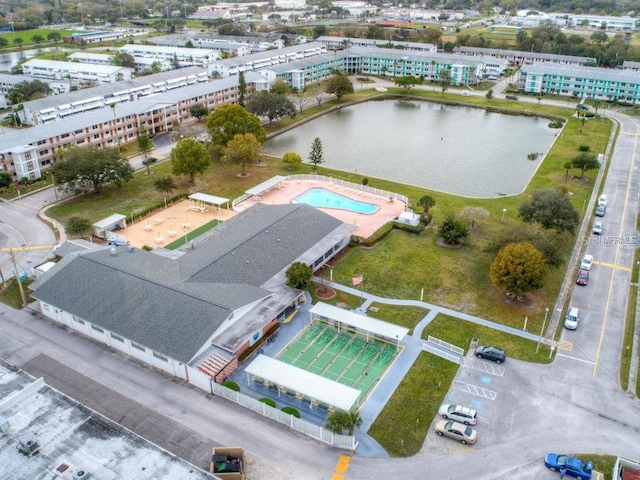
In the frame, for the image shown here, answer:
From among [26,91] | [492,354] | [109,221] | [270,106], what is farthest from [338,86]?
[492,354]

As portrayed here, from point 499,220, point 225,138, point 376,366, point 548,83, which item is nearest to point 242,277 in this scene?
point 376,366

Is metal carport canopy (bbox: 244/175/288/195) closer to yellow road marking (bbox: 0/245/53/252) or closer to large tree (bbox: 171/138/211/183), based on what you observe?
large tree (bbox: 171/138/211/183)

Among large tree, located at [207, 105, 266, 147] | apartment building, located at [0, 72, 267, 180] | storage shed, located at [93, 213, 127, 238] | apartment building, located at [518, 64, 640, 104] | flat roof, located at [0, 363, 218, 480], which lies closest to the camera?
flat roof, located at [0, 363, 218, 480]

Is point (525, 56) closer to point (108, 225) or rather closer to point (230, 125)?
point (230, 125)

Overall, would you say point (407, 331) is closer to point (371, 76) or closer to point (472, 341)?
point (472, 341)

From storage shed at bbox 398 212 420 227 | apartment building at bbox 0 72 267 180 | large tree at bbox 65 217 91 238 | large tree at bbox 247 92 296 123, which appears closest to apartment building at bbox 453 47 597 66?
apartment building at bbox 0 72 267 180

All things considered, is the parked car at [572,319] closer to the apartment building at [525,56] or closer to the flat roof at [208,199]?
the flat roof at [208,199]
